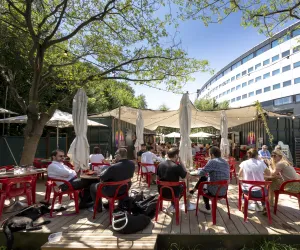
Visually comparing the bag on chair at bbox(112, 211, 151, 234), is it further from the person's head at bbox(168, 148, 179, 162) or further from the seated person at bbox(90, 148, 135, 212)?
the person's head at bbox(168, 148, 179, 162)

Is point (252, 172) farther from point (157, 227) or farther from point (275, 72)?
point (275, 72)

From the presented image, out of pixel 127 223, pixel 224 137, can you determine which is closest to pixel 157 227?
pixel 127 223

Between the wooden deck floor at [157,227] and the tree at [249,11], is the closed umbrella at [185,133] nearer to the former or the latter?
the wooden deck floor at [157,227]

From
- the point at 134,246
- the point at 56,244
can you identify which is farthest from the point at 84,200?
the point at 134,246

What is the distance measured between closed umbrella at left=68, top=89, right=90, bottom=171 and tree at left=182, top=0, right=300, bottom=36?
161 inches

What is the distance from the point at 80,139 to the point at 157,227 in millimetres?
2398

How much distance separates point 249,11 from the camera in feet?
22.1

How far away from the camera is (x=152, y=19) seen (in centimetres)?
707

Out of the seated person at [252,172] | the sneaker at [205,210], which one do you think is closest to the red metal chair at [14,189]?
the sneaker at [205,210]

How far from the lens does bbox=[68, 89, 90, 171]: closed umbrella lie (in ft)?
15.2

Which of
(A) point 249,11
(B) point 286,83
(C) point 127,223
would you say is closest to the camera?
(C) point 127,223

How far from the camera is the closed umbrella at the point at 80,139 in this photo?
4.64 metres

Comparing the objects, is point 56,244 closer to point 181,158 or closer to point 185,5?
point 181,158

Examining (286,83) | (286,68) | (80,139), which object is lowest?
(80,139)
